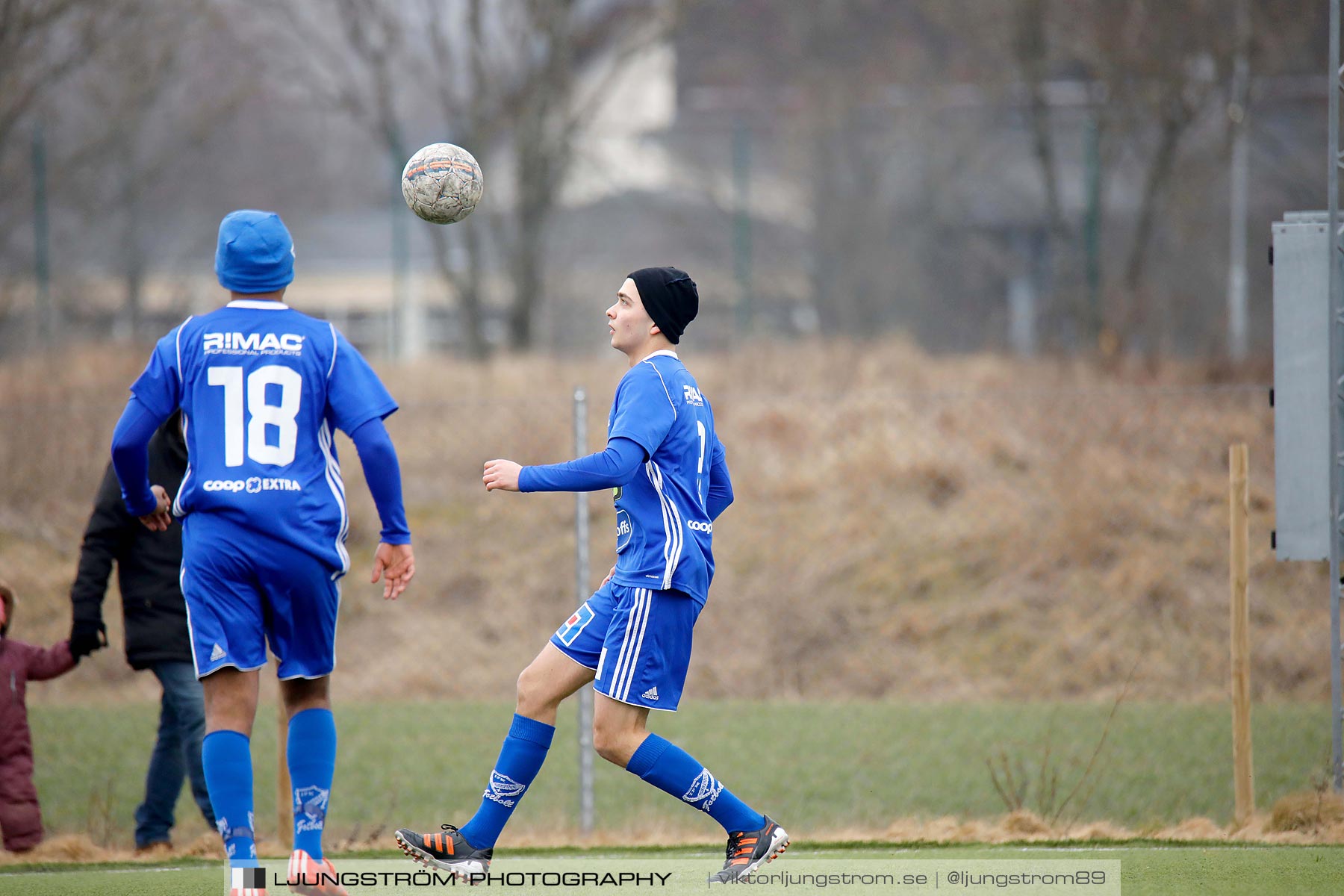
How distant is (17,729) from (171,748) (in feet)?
2.15

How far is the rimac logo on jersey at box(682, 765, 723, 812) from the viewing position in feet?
13.6

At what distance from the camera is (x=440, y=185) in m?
4.59

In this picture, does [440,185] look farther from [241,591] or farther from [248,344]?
[241,591]

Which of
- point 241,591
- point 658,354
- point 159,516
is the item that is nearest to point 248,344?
point 241,591

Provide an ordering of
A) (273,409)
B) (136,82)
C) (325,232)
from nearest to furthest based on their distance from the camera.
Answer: (273,409) → (136,82) → (325,232)

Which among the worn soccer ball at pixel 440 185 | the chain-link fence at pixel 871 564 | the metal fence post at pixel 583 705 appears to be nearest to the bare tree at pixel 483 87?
the chain-link fence at pixel 871 564

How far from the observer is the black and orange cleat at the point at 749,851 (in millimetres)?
4164

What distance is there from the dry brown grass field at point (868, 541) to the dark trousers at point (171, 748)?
3.82 m

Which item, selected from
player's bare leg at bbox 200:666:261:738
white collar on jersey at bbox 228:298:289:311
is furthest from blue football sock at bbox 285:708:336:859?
white collar on jersey at bbox 228:298:289:311

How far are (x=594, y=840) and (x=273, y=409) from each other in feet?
8.99

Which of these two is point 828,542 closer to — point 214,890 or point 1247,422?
point 1247,422

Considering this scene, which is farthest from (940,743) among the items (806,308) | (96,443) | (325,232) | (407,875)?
(325,232)

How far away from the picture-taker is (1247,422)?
11266mm

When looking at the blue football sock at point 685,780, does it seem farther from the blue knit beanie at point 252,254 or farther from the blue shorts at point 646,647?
the blue knit beanie at point 252,254
